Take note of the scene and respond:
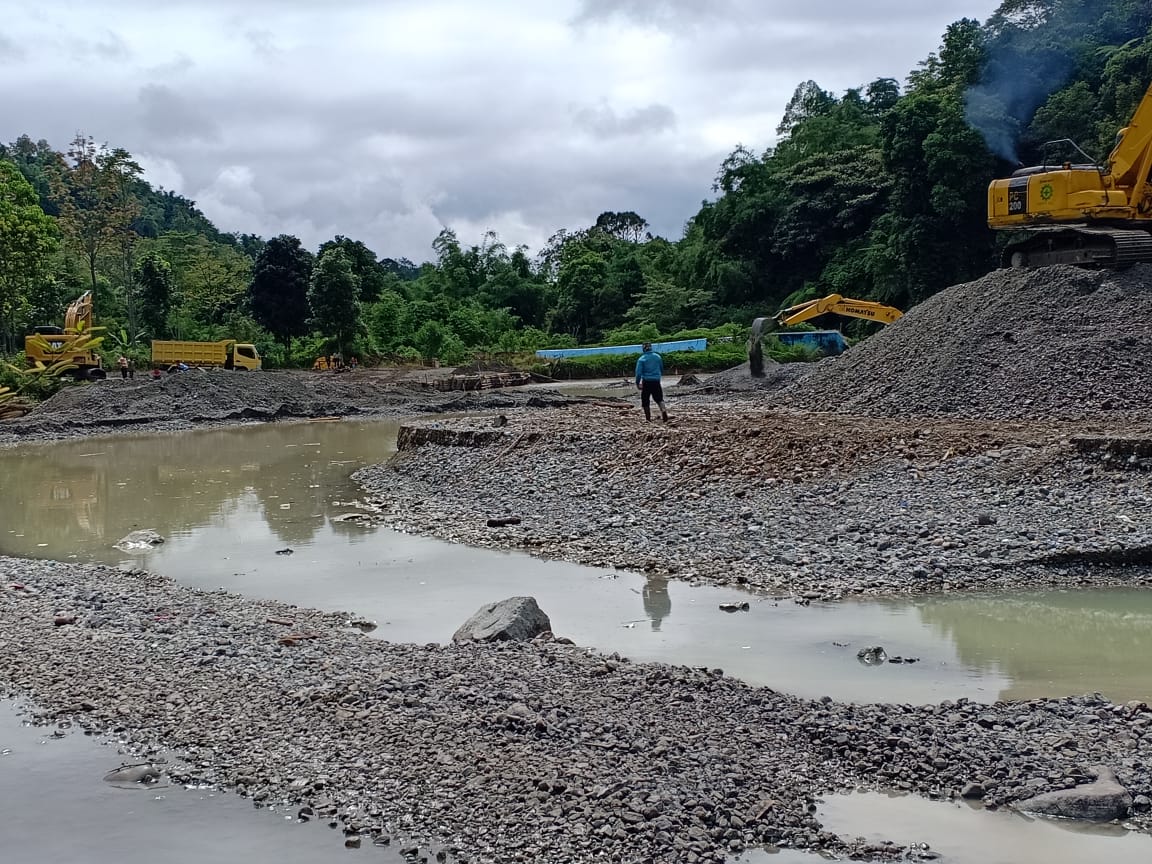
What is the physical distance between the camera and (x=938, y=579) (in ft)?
38.0

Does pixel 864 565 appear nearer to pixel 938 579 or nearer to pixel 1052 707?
pixel 938 579

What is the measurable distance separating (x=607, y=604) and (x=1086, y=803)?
20.3 feet

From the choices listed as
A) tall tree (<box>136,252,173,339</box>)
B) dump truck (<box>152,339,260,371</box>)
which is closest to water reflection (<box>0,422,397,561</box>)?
dump truck (<box>152,339,260,371</box>)

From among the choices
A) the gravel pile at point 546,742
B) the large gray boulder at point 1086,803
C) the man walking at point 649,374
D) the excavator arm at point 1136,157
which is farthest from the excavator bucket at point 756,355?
the large gray boulder at point 1086,803

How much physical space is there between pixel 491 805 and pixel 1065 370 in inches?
702

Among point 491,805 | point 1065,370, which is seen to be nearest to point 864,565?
point 491,805

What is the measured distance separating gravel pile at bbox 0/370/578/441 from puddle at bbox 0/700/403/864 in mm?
28294

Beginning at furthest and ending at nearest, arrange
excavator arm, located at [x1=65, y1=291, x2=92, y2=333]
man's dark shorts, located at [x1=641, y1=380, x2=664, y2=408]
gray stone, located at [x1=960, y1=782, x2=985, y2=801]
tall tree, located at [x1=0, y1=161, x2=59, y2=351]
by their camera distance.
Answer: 1. tall tree, located at [x1=0, y1=161, x2=59, y2=351]
2. excavator arm, located at [x1=65, y1=291, x2=92, y2=333]
3. man's dark shorts, located at [x1=641, y1=380, x2=664, y2=408]
4. gray stone, located at [x1=960, y1=782, x2=985, y2=801]

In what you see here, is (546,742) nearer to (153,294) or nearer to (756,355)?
(756,355)

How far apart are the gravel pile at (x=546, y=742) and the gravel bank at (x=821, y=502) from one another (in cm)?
422

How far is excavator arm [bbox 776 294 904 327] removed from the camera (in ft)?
109

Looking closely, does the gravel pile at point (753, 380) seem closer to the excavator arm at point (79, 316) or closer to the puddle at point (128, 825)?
the excavator arm at point (79, 316)

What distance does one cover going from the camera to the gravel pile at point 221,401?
3553cm

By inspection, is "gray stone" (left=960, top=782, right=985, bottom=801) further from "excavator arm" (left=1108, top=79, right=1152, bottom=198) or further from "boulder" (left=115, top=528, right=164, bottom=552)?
"excavator arm" (left=1108, top=79, right=1152, bottom=198)
